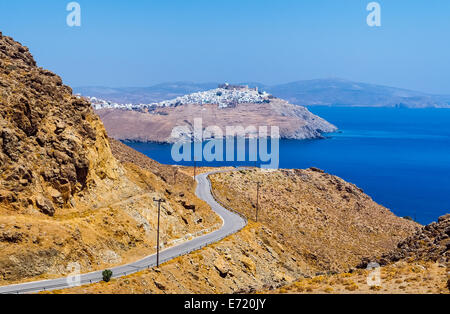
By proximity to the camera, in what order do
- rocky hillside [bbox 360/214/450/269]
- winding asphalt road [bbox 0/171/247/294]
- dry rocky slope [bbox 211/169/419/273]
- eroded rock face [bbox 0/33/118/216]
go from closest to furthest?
rocky hillside [bbox 360/214/450/269]
winding asphalt road [bbox 0/171/247/294]
eroded rock face [bbox 0/33/118/216]
dry rocky slope [bbox 211/169/419/273]

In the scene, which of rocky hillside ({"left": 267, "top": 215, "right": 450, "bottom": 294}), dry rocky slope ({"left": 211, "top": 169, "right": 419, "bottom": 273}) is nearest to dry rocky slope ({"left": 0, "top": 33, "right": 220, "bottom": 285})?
rocky hillside ({"left": 267, "top": 215, "right": 450, "bottom": 294})

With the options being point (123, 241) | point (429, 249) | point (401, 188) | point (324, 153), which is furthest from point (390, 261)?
point (324, 153)

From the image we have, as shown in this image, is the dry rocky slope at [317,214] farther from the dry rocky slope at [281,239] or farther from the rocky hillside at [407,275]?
the rocky hillside at [407,275]

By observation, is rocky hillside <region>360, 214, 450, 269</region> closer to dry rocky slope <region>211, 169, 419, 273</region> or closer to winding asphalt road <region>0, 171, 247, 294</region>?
winding asphalt road <region>0, 171, 247, 294</region>

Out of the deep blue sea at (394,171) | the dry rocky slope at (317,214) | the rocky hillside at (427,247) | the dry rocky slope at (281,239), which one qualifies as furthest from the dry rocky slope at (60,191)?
the deep blue sea at (394,171)

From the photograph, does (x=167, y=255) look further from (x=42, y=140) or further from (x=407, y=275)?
(x=407, y=275)

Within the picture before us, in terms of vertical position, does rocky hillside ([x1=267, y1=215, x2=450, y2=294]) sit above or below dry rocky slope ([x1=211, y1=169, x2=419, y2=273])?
above

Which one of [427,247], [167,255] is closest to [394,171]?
[167,255]
